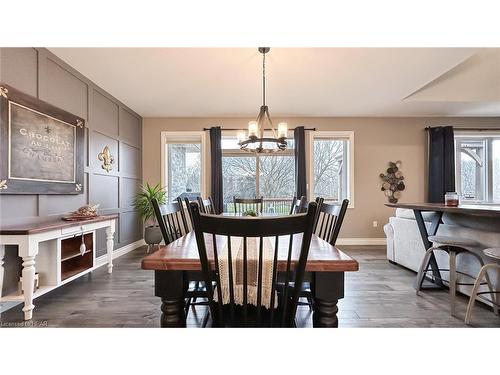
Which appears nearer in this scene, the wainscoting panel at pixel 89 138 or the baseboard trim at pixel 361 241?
the wainscoting panel at pixel 89 138

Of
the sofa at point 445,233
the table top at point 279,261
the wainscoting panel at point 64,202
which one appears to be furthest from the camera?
the wainscoting panel at point 64,202

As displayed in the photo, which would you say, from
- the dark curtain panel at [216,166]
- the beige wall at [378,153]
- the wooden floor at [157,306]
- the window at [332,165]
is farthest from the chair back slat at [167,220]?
the window at [332,165]

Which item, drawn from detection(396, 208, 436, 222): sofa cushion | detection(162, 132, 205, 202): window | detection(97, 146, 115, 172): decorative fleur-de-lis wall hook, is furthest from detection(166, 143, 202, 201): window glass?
detection(396, 208, 436, 222): sofa cushion

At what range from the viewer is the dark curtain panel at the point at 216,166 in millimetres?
4625

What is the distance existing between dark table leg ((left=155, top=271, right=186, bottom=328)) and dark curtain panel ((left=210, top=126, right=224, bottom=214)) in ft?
11.5

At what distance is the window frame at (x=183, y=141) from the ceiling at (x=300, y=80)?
0.38m

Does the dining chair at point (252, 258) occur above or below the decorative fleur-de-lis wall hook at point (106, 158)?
below

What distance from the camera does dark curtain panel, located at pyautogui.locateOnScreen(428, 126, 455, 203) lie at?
15.3 ft

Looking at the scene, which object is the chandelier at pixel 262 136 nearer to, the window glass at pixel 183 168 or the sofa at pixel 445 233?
the sofa at pixel 445 233

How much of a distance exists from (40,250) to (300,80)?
3487 millimetres

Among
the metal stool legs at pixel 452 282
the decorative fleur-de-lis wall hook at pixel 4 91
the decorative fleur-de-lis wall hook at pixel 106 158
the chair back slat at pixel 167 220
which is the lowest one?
the metal stool legs at pixel 452 282
